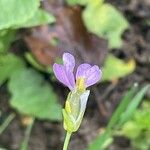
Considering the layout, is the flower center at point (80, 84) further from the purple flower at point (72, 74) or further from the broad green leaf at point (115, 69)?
the broad green leaf at point (115, 69)

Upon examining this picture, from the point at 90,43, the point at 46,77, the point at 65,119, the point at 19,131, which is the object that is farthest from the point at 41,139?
the point at 65,119

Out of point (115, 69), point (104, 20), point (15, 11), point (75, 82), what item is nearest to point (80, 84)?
point (75, 82)

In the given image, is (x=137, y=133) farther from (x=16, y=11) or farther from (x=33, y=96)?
(x=16, y=11)

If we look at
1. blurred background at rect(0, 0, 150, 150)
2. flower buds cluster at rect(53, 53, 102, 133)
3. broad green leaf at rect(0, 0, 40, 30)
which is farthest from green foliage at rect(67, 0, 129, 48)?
flower buds cluster at rect(53, 53, 102, 133)

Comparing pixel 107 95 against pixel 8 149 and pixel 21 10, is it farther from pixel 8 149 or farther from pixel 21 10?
pixel 21 10

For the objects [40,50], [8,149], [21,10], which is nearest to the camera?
[21,10]

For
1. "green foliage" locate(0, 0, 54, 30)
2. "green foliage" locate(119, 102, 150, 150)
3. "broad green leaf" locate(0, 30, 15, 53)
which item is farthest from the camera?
"green foliage" locate(119, 102, 150, 150)

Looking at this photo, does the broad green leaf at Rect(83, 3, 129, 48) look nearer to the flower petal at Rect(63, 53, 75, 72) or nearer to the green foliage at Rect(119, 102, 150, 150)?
the green foliage at Rect(119, 102, 150, 150)
